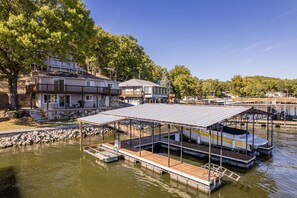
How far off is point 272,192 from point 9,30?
2631cm

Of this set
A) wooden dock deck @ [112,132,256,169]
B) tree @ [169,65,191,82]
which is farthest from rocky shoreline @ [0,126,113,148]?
tree @ [169,65,191,82]

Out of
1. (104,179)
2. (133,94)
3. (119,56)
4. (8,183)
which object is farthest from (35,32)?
(119,56)

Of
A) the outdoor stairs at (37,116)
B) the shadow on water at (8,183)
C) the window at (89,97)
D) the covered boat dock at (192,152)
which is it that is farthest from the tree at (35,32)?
the shadow on water at (8,183)

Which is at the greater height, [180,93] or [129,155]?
[180,93]

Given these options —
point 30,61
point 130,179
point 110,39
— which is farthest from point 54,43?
point 110,39

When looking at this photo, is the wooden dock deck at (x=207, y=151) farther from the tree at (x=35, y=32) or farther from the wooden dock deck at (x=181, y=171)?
the tree at (x=35, y=32)

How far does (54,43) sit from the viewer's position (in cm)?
2277

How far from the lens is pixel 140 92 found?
45.6 metres

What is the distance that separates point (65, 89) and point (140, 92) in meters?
19.5

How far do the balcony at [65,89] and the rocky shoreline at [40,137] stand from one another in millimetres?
7822

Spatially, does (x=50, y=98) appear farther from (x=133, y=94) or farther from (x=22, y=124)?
(x=133, y=94)

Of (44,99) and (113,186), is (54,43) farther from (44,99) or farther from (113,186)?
(113,186)

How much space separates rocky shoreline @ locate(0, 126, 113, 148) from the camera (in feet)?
62.0

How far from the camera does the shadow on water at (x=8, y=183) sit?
33.1 feet
